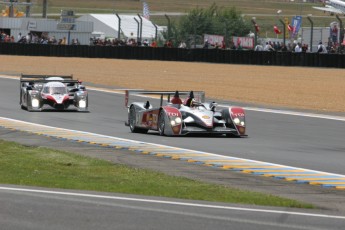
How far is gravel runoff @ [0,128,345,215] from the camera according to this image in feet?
41.3

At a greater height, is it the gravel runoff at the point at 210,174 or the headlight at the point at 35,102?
the gravel runoff at the point at 210,174

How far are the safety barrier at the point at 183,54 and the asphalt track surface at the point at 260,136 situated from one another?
69.6ft

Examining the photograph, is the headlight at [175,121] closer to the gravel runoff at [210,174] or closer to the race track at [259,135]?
the race track at [259,135]

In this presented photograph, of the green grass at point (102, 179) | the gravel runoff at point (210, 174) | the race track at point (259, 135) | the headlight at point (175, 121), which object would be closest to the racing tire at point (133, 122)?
the race track at point (259, 135)

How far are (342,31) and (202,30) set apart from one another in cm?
1613

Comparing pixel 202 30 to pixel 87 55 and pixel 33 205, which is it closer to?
pixel 87 55

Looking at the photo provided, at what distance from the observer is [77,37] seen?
78938 millimetres

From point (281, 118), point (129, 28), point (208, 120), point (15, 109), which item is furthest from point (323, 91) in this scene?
point (129, 28)

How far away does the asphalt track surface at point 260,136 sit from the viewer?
1742cm

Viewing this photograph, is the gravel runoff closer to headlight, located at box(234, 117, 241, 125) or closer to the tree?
headlight, located at box(234, 117, 241, 125)

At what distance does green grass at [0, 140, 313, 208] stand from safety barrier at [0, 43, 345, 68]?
37177 mm

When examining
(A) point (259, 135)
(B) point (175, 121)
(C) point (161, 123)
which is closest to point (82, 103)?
(C) point (161, 123)

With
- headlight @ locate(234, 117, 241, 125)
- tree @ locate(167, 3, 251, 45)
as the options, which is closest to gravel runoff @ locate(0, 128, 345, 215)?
headlight @ locate(234, 117, 241, 125)

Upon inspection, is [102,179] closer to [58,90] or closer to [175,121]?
[175,121]
